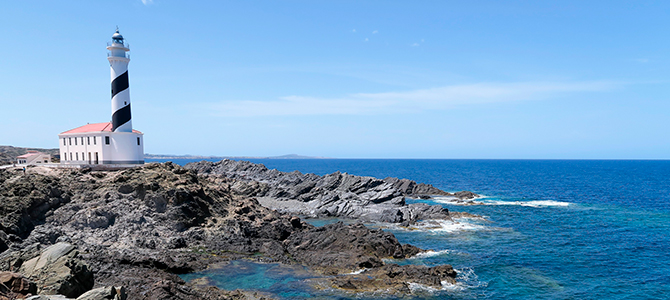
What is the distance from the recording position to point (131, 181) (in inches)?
1358

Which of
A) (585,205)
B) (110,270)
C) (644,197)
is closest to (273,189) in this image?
(110,270)

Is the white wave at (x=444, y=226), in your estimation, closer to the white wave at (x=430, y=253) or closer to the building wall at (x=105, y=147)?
the white wave at (x=430, y=253)

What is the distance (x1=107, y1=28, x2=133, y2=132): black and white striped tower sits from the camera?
42938 millimetres

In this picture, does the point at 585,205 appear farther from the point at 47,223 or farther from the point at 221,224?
the point at 47,223

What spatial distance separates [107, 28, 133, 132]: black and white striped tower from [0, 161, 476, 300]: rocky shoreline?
671cm

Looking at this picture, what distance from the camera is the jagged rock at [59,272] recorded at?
53.3ft

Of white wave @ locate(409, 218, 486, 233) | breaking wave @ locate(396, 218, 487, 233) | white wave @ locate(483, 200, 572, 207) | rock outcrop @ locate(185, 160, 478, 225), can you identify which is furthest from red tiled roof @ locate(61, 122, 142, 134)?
white wave @ locate(483, 200, 572, 207)

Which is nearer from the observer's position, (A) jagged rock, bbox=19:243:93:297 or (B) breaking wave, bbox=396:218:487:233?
(A) jagged rock, bbox=19:243:93:297

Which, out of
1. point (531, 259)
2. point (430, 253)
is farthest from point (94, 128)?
point (531, 259)

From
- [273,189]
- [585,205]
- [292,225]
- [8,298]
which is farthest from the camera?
[273,189]

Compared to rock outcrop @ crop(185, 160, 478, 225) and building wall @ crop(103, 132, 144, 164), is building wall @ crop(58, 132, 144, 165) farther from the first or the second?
rock outcrop @ crop(185, 160, 478, 225)

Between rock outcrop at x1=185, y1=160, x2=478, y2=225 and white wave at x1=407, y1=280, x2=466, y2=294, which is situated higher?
rock outcrop at x1=185, y1=160, x2=478, y2=225

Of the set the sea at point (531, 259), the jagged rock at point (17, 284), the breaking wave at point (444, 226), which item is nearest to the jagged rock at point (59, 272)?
the jagged rock at point (17, 284)

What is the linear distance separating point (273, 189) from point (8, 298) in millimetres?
54759
